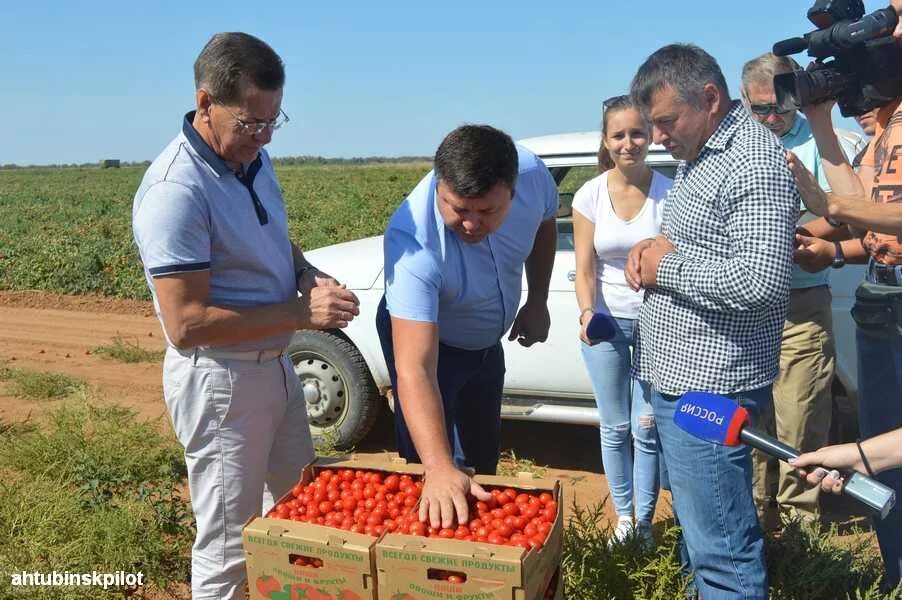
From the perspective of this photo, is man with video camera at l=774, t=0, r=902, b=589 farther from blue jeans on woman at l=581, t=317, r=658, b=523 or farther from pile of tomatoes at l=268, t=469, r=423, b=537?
pile of tomatoes at l=268, t=469, r=423, b=537

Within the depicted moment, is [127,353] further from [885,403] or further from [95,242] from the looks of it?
[95,242]

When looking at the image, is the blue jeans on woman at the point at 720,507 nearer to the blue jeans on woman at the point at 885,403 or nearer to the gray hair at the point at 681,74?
the blue jeans on woman at the point at 885,403

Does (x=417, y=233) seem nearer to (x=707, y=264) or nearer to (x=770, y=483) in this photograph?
(x=707, y=264)

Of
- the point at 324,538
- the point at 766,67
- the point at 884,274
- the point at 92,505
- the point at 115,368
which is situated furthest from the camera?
the point at 115,368

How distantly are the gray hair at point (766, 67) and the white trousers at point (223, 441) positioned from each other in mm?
2338

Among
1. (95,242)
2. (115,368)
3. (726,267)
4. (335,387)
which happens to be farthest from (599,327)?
(95,242)

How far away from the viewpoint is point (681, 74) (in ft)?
7.24

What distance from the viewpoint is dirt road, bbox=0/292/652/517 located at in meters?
4.86

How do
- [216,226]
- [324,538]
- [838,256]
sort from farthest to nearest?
[838,256]
[216,226]
[324,538]

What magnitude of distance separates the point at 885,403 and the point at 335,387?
3.02 meters

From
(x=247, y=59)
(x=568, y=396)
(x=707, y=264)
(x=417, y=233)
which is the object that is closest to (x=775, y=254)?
(x=707, y=264)

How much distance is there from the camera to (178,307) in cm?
236

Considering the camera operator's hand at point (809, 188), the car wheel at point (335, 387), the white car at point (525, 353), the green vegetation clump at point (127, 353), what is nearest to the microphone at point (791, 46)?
the camera operator's hand at point (809, 188)

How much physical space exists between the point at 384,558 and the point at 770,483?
8.27 feet
